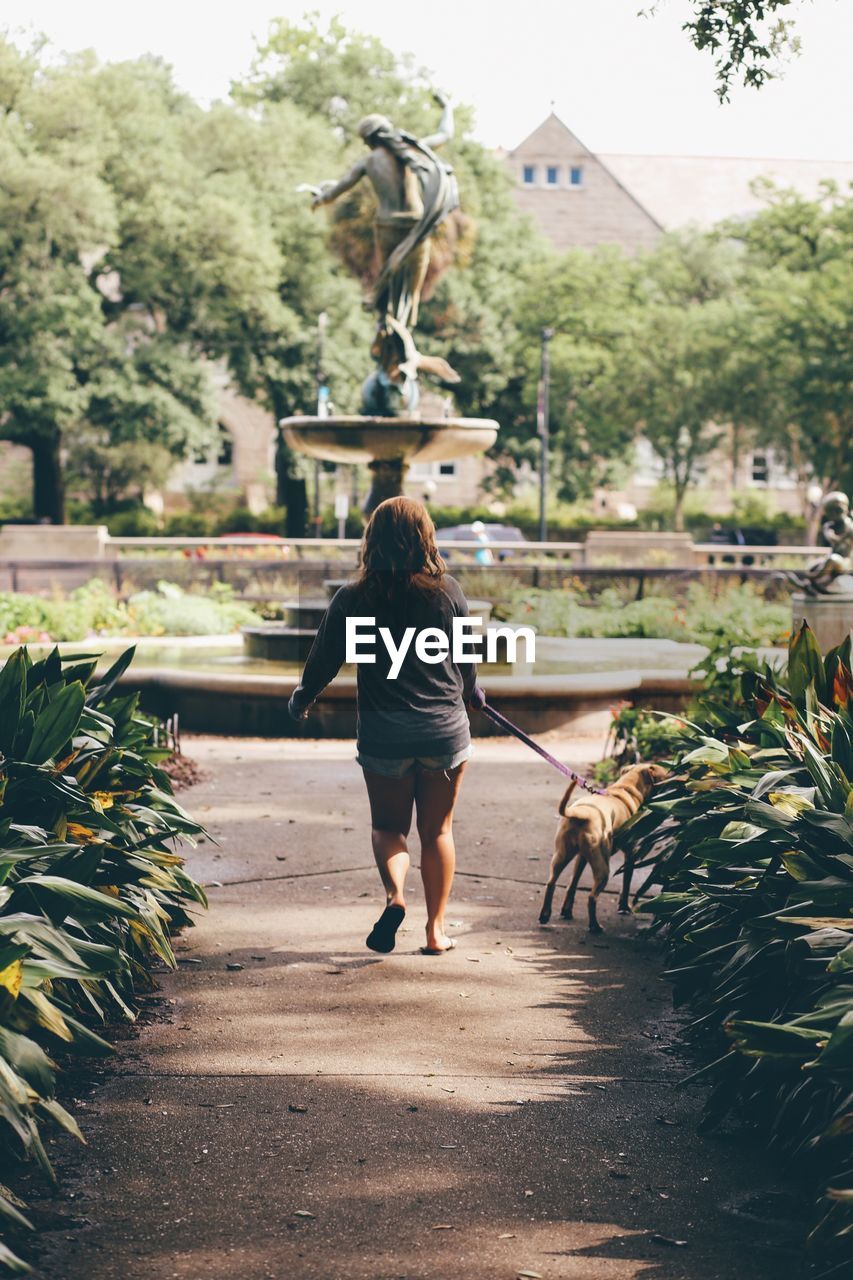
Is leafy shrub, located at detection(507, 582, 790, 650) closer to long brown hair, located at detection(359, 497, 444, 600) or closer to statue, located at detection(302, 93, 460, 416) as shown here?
statue, located at detection(302, 93, 460, 416)

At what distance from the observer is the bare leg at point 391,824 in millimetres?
6281

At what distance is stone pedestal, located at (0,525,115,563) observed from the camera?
31.5 meters

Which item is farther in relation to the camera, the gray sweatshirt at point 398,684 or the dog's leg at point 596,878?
the dog's leg at point 596,878

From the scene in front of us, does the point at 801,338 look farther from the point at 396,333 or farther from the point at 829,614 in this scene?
the point at 829,614

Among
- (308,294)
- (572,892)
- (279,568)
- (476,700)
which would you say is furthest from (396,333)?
(308,294)

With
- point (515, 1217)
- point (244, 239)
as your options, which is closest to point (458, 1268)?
point (515, 1217)

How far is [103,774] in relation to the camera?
19.4 ft

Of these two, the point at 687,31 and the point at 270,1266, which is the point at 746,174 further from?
the point at 270,1266

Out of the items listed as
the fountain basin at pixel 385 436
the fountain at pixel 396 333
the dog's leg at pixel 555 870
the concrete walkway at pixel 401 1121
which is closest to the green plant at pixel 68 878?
the concrete walkway at pixel 401 1121

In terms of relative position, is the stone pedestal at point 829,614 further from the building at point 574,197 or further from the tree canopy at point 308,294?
the building at point 574,197

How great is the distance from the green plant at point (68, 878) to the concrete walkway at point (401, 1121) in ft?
0.83

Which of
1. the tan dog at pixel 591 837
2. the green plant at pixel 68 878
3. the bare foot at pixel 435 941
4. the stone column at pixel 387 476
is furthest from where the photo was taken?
the stone column at pixel 387 476

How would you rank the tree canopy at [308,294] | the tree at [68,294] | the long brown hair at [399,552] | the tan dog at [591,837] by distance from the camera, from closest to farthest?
the long brown hair at [399,552] < the tan dog at [591,837] < the tree at [68,294] < the tree canopy at [308,294]

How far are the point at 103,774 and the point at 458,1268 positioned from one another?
111 inches
